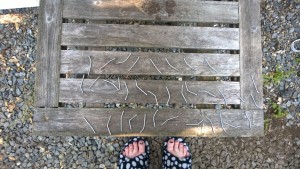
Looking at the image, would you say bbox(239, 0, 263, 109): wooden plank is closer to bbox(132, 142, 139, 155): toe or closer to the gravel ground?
the gravel ground

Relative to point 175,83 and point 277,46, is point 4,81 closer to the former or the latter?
point 175,83

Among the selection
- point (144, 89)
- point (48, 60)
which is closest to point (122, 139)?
point (144, 89)

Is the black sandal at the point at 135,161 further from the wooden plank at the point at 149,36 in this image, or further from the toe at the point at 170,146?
the wooden plank at the point at 149,36

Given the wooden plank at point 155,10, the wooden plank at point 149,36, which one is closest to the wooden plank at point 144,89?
the wooden plank at point 149,36

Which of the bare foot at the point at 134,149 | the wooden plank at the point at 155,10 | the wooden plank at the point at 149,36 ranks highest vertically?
the wooden plank at the point at 155,10

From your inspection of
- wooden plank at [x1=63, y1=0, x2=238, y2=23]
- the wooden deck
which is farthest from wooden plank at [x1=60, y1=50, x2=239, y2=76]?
wooden plank at [x1=63, y1=0, x2=238, y2=23]

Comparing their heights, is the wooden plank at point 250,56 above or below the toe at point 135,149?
above
